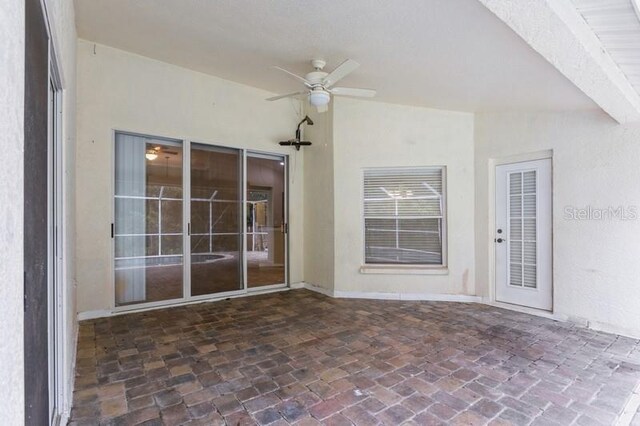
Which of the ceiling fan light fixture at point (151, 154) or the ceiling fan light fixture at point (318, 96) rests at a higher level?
the ceiling fan light fixture at point (318, 96)

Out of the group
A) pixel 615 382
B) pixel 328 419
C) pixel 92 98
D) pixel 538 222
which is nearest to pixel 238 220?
pixel 92 98

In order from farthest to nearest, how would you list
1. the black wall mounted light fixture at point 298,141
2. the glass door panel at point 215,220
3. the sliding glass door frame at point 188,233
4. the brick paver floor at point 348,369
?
1. the black wall mounted light fixture at point 298,141
2. the glass door panel at point 215,220
3. the sliding glass door frame at point 188,233
4. the brick paver floor at point 348,369

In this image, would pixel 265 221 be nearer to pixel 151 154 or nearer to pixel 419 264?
pixel 151 154

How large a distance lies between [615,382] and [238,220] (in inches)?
180

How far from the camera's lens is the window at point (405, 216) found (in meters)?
5.18

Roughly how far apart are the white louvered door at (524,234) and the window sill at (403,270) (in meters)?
0.80

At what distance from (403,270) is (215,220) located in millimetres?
2919

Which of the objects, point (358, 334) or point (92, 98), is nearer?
point (358, 334)

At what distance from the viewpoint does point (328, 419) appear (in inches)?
84.7

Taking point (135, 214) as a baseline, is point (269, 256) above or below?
below

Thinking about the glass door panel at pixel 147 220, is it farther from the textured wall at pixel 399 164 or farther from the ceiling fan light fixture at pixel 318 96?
the textured wall at pixel 399 164
